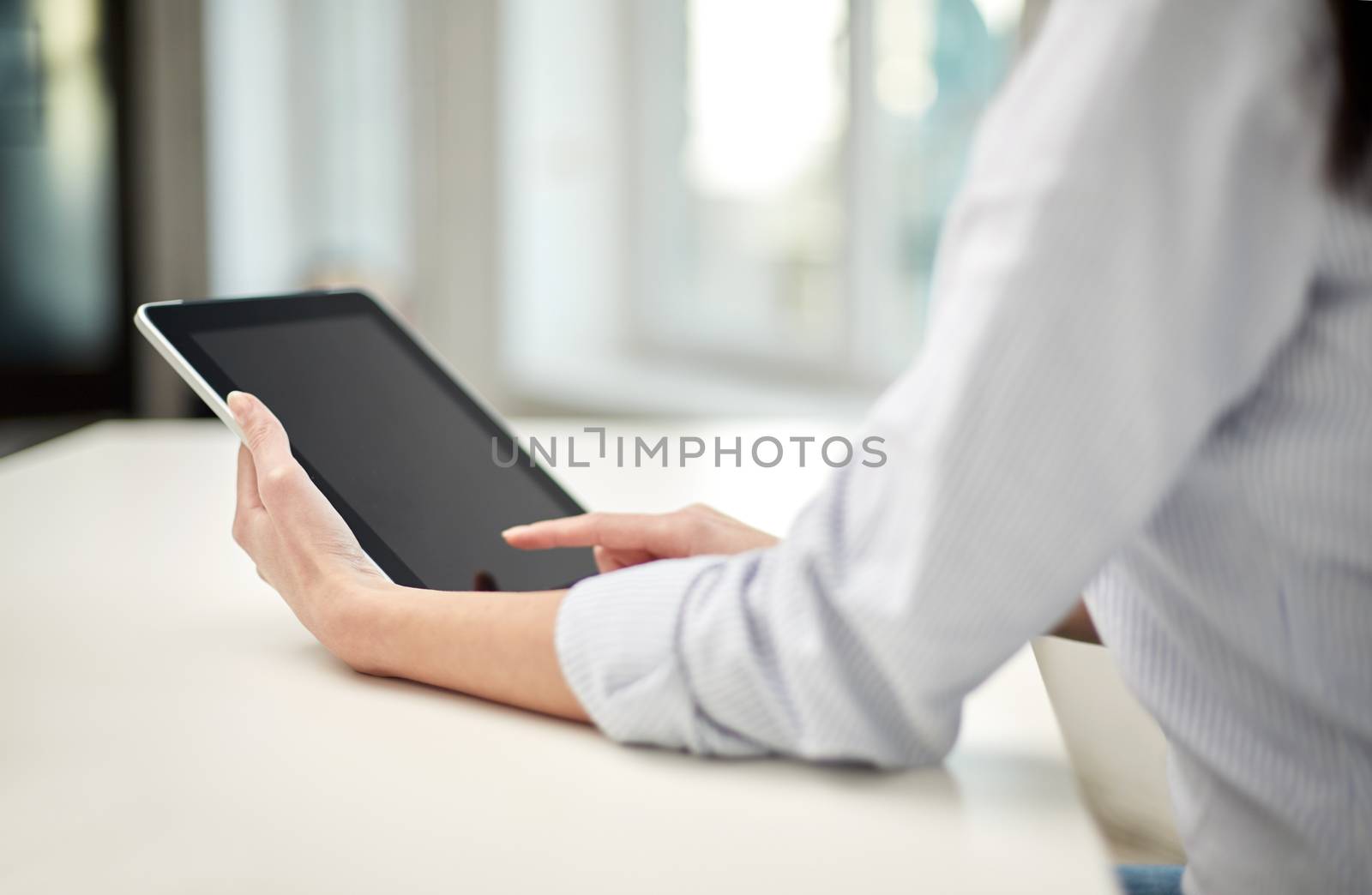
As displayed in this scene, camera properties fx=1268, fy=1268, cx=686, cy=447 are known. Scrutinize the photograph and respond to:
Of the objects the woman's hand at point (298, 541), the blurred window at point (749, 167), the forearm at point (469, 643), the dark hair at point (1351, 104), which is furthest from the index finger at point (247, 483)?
the blurred window at point (749, 167)

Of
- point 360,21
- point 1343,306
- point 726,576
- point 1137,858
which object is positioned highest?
point 360,21

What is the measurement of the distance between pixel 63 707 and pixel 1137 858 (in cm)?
75

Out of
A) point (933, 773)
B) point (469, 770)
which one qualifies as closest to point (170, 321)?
point (469, 770)

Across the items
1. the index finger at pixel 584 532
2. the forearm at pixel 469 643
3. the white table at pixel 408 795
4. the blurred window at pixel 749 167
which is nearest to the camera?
the white table at pixel 408 795

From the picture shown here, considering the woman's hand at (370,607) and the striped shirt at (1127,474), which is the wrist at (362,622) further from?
the striped shirt at (1127,474)

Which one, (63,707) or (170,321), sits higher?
(170,321)

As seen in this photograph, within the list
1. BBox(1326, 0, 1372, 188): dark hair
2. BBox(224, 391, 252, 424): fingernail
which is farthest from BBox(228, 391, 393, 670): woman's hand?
BBox(1326, 0, 1372, 188): dark hair

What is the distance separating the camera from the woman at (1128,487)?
45 centimetres

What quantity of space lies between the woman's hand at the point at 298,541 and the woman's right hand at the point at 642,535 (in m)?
0.09

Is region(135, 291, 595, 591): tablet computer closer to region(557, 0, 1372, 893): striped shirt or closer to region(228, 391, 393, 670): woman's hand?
region(228, 391, 393, 670): woman's hand

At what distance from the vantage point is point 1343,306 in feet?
1.53

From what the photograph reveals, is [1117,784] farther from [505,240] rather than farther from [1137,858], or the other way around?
[505,240]

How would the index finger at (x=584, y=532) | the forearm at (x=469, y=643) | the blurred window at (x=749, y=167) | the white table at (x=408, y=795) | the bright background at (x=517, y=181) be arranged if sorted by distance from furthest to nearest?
1. the bright background at (x=517, y=181)
2. the blurred window at (x=749, y=167)
3. the index finger at (x=584, y=532)
4. the forearm at (x=469, y=643)
5. the white table at (x=408, y=795)

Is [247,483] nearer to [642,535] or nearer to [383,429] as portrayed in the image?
[383,429]
